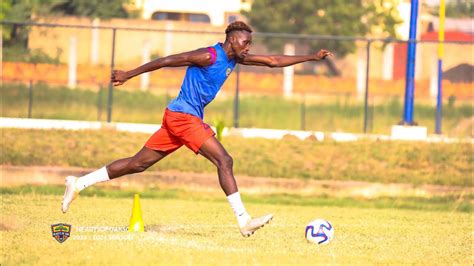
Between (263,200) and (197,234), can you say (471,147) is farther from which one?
(197,234)

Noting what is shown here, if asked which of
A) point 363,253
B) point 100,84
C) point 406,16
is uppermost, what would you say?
point 406,16

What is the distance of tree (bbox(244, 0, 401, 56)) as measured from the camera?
5409 cm

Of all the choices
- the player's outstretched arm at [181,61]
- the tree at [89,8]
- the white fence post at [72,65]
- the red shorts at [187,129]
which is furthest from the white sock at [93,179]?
the tree at [89,8]

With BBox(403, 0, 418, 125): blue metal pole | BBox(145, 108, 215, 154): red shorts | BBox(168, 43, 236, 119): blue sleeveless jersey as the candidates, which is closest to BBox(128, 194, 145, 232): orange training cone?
BBox(145, 108, 215, 154): red shorts

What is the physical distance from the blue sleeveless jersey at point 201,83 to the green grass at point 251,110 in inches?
596

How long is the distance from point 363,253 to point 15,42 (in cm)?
2012

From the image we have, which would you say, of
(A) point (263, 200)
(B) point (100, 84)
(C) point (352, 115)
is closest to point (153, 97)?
(B) point (100, 84)

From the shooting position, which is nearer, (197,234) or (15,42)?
(197,234)

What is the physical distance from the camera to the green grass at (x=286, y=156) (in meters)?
21.2

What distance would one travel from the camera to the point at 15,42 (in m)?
30.6

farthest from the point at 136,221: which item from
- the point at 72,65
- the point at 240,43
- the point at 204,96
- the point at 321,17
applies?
the point at 321,17

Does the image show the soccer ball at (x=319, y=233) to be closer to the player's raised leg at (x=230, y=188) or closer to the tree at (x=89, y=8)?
the player's raised leg at (x=230, y=188)

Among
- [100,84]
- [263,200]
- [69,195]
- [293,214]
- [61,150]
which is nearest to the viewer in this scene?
[69,195]

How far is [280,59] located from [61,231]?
300cm
